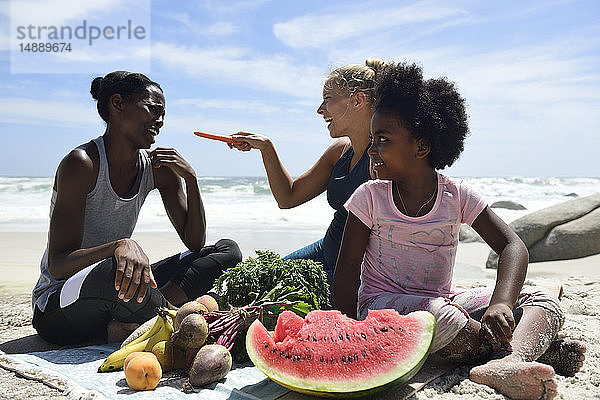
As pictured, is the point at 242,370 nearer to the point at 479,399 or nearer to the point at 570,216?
the point at 479,399

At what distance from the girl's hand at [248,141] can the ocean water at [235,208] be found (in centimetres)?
821

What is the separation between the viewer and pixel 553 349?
2.97 metres

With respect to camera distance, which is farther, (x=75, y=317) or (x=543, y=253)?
(x=543, y=253)

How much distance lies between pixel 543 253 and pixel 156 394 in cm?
758

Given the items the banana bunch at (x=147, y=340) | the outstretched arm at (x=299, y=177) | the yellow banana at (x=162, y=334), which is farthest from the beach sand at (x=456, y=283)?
the outstretched arm at (x=299, y=177)

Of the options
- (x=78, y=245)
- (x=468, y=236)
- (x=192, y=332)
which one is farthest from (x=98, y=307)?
(x=468, y=236)

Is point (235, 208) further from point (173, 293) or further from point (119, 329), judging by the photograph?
point (119, 329)

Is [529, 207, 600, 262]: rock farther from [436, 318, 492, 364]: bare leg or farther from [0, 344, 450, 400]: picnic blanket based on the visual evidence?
[0, 344, 450, 400]: picnic blanket

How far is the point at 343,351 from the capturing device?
2.52 m

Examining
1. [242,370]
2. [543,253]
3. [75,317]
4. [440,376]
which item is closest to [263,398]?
[242,370]

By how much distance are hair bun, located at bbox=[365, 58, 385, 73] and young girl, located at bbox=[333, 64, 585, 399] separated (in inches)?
38.1

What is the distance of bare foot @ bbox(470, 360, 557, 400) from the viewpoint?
240cm

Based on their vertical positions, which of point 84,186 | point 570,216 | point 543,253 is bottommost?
point 543,253

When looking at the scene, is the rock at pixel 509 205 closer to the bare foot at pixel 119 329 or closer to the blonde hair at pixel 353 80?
the blonde hair at pixel 353 80
